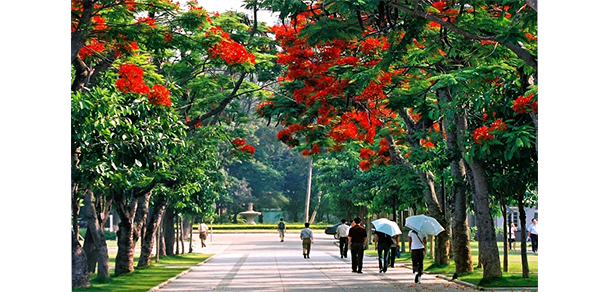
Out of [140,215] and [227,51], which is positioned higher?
[227,51]

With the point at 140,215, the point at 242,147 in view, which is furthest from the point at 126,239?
the point at 242,147

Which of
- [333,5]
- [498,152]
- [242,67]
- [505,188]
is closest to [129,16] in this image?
[242,67]

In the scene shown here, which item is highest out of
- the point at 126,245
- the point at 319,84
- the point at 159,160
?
the point at 319,84

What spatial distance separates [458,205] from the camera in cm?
2286

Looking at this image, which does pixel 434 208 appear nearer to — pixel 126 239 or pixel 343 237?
pixel 126 239

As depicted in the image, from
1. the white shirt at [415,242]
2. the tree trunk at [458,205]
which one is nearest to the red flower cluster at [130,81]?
the tree trunk at [458,205]

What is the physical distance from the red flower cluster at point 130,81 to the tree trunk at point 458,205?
863 centimetres

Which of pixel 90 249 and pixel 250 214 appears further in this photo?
pixel 250 214

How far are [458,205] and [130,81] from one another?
10929 mm

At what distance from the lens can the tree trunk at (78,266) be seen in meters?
18.7

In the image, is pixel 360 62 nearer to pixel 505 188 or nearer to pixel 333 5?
pixel 505 188

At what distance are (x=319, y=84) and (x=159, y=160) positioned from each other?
7754 mm

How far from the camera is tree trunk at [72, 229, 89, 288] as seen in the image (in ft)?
61.3

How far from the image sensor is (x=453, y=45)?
53.3 ft
